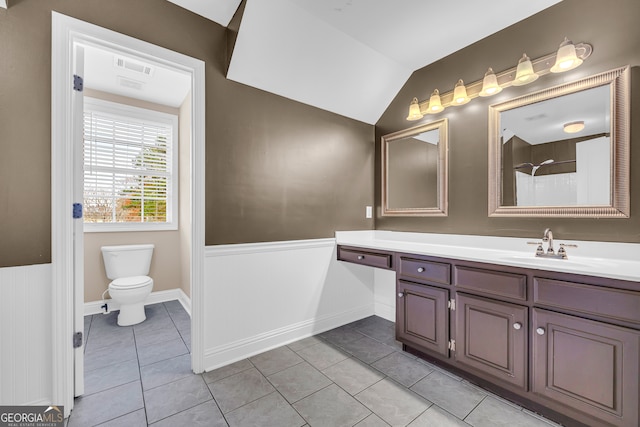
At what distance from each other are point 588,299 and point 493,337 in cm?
53

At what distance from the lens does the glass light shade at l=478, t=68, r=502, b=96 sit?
196 cm

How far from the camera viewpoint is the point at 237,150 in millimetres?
2061

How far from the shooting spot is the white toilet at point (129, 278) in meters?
2.61

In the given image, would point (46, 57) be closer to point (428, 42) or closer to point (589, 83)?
point (428, 42)

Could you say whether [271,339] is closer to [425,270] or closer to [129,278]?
[425,270]

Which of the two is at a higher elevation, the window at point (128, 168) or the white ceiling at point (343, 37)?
the white ceiling at point (343, 37)

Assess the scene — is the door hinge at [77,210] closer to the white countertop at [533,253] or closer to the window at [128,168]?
the window at [128,168]

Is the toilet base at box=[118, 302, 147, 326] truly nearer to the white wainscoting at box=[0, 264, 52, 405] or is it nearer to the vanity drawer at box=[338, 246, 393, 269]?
the white wainscoting at box=[0, 264, 52, 405]

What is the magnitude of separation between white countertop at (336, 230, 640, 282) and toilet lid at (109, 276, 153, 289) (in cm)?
206

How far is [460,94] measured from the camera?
83.4 inches

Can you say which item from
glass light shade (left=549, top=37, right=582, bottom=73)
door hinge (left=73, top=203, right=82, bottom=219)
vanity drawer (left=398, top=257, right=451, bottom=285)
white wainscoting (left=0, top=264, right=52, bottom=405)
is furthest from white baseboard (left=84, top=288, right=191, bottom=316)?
glass light shade (left=549, top=37, right=582, bottom=73)

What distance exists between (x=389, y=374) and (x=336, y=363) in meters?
0.38

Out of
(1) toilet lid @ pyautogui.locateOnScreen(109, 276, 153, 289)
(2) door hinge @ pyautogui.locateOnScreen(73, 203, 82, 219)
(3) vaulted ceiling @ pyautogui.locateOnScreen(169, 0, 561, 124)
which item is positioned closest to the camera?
(2) door hinge @ pyautogui.locateOnScreen(73, 203, 82, 219)

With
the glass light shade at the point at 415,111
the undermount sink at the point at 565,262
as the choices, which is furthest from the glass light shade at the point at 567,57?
the undermount sink at the point at 565,262
